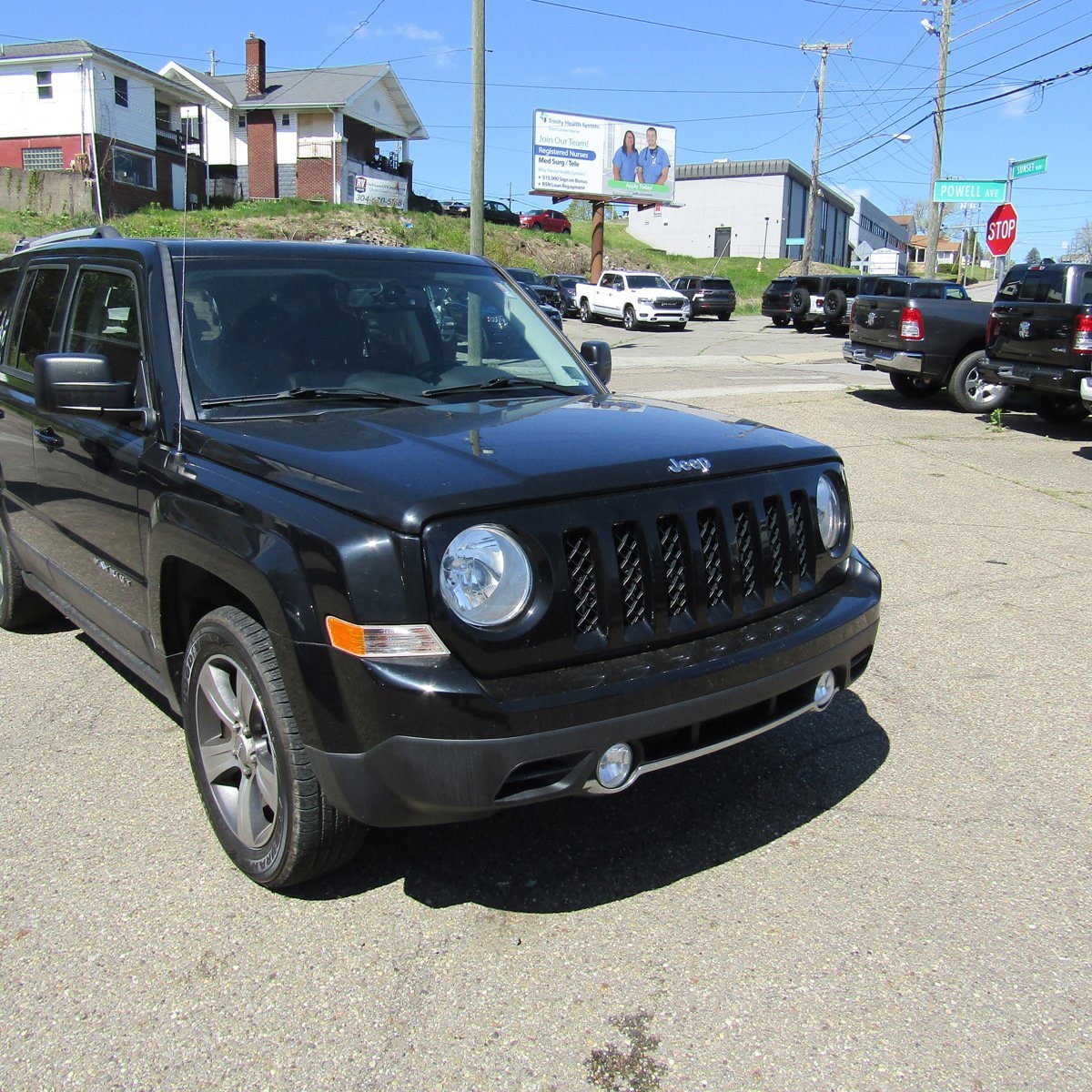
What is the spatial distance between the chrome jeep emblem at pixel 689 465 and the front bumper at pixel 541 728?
18.5 inches

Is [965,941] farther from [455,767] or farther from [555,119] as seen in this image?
[555,119]

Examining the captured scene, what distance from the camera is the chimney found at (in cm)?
5088

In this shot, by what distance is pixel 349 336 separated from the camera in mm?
3797

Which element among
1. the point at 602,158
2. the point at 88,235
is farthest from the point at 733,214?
the point at 88,235

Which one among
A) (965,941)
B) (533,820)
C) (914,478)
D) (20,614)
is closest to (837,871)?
(965,941)

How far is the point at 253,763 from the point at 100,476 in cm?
136

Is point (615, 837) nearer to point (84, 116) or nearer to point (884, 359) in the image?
point (884, 359)

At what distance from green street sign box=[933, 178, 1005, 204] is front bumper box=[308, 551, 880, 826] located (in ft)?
105

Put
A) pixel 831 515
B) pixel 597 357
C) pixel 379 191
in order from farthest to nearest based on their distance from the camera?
pixel 379 191
pixel 597 357
pixel 831 515

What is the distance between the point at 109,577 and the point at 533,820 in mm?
1777

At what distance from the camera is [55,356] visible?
331 cm

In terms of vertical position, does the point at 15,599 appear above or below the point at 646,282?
below

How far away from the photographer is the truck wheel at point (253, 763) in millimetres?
2738

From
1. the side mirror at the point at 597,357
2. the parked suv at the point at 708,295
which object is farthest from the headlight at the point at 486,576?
the parked suv at the point at 708,295
